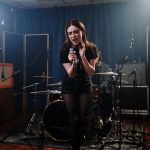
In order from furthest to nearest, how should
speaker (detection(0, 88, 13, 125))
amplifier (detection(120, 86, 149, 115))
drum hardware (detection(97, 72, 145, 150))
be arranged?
amplifier (detection(120, 86, 149, 115)) < speaker (detection(0, 88, 13, 125)) < drum hardware (detection(97, 72, 145, 150))

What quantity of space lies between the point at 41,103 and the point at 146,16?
3.21 meters

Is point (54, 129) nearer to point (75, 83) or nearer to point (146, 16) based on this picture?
point (75, 83)

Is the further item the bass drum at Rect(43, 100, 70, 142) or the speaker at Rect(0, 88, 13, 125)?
the speaker at Rect(0, 88, 13, 125)

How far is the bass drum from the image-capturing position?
394cm

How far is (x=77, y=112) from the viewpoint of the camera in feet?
7.79

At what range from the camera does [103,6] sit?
655 centimetres

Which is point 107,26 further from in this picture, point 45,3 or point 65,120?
point 65,120

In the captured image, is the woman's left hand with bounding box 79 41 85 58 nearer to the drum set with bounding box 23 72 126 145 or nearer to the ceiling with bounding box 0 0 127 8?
the drum set with bounding box 23 72 126 145

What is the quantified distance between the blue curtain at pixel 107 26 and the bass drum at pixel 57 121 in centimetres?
244

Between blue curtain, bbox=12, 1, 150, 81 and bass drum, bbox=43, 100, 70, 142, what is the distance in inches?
96.0

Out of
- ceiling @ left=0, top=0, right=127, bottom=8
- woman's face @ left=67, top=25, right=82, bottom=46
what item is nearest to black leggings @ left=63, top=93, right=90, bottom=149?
woman's face @ left=67, top=25, right=82, bottom=46

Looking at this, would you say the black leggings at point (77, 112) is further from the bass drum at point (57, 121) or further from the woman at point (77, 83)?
the bass drum at point (57, 121)

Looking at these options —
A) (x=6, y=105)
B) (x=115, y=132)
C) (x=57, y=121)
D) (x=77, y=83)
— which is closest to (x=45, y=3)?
(x=6, y=105)

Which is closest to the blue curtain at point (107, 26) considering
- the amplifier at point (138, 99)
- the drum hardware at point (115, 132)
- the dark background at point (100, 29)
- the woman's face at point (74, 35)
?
the dark background at point (100, 29)
